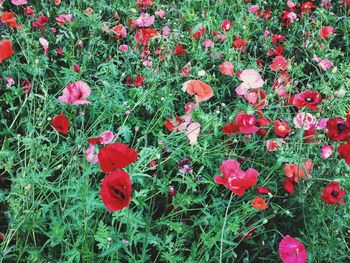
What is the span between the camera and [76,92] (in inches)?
72.9

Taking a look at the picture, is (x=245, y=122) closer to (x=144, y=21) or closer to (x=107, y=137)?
(x=107, y=137)

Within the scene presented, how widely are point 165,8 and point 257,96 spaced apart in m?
1.29

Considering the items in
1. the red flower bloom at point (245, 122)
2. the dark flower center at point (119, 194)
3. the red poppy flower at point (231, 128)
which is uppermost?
the dark flower center at point (119, 194)

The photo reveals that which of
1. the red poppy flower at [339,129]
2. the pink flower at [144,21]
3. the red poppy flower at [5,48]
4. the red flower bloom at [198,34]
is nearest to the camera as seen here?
the red poppy flower at [339,129]

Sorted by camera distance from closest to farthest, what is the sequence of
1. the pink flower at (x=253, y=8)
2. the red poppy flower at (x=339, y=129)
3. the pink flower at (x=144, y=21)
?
the red poppy flower at (x=339, y=129) < the pink flower at (x=144, y=21) < the pink flower at (x=253, y=8)

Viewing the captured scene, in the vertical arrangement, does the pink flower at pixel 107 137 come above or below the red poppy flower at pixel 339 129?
below

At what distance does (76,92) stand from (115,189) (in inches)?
29.5

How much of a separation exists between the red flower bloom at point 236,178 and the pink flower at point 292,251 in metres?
0.21

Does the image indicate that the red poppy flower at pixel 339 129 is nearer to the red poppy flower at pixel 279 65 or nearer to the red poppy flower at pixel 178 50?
the red poppy flower at pixel 279 65

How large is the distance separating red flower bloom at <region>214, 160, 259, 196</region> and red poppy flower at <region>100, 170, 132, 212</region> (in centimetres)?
46

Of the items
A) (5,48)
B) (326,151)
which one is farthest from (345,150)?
(5,48)

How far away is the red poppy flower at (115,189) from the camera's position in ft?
3.86

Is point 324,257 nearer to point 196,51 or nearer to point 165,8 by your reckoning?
point 196,51

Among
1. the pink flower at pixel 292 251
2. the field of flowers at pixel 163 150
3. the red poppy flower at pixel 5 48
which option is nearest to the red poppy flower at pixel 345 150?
the field of flowers at pixel 163 150
